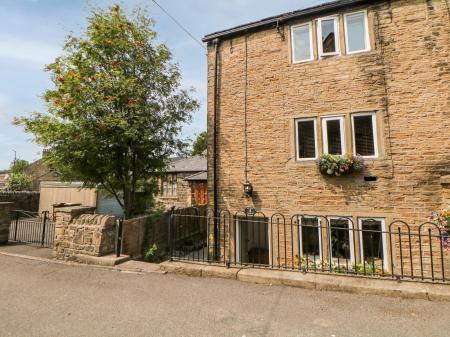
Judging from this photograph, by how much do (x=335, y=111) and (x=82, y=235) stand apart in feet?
27.0

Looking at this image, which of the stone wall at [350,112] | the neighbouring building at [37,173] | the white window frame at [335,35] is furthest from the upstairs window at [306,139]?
the neighbouring building at [37,173]

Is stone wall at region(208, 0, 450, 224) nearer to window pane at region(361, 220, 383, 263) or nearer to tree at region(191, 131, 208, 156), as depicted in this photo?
window pane at region(361, 220, 383, 263)

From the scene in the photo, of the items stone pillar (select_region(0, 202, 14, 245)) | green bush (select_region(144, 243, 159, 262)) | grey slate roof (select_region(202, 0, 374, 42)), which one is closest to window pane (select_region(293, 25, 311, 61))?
grey slate roof (select_region(202, 0, 374, 42))

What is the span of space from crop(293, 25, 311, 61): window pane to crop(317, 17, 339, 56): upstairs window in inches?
13.8

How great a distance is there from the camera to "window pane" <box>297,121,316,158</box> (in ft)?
26.7

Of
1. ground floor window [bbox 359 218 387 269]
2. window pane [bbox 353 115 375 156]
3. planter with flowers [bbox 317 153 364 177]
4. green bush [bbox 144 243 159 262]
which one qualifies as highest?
window pane [bbox 353 115 375 156]

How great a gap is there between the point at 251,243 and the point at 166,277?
5.41 meters

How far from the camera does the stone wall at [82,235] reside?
7.09 meters

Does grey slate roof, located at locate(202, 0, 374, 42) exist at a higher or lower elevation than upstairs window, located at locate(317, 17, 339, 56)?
higher

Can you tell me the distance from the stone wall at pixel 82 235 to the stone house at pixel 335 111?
11.2 feet

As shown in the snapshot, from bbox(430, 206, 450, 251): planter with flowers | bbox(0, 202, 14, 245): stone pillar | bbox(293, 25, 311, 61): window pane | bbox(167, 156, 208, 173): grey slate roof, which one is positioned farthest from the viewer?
bbox(167, 156, 208, 173): grey slate roof

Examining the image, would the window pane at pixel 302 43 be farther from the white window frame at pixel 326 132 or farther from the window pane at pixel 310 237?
the window pane at pixel 310 237

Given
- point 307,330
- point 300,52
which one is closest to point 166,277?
point 307,330

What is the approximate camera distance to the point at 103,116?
8.74m
